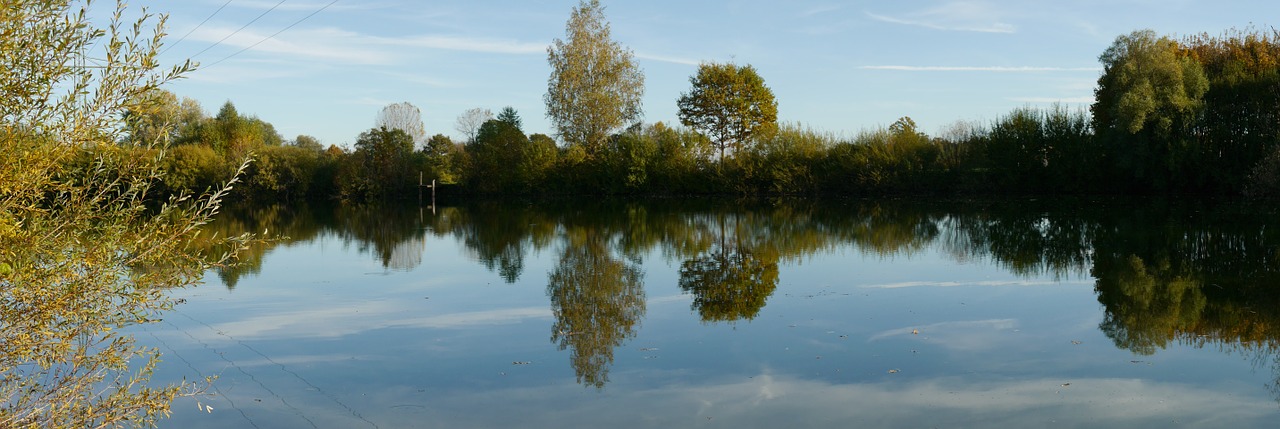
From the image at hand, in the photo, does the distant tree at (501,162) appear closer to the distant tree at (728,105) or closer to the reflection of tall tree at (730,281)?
the distant tree at (728,105)

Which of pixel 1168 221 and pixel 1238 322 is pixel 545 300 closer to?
pixel 1238 322

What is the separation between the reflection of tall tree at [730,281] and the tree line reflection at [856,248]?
4cm

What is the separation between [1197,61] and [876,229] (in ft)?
67.8

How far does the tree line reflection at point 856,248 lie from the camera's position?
359 inches

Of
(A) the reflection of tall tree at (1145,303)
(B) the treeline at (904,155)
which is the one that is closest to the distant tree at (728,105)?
(B) the treeline at (904,155)

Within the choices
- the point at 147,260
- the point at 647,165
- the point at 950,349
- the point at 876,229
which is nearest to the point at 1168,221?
the point at 876,229

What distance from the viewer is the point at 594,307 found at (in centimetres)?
1066

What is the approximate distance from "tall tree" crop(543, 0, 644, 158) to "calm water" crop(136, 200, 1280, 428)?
27818 mm

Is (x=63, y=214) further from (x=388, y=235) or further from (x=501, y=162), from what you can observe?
(x=501, y=162)

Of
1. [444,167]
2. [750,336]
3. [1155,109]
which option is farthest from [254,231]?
[444,167]

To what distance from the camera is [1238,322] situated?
346 inches

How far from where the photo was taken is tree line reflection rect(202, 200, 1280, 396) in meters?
9.11

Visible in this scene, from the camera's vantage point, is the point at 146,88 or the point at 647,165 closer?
the point at 146,88

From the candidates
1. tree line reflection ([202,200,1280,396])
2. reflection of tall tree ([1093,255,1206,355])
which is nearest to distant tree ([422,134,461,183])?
tree line reflection ([202,200,1280,396])
